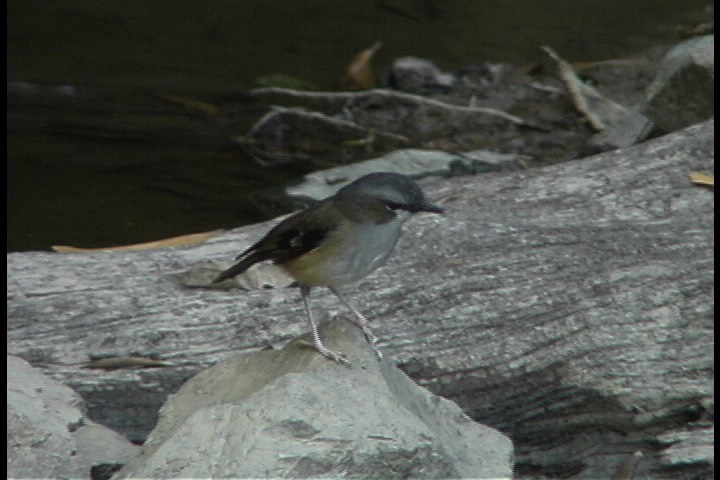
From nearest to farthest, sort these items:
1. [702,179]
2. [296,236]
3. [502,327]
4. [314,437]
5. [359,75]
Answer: [314,437]
[296,236]
[502,327]
[702,179]
[359,75]

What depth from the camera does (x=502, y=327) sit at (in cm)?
655

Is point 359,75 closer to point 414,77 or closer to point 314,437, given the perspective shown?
point 414,77

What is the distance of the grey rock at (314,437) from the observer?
184 inches

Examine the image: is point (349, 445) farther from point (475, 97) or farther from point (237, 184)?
point (475, 97)

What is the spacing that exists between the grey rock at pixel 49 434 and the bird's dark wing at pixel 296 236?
0.90 meters

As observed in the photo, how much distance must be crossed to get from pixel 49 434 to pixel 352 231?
1309 mm

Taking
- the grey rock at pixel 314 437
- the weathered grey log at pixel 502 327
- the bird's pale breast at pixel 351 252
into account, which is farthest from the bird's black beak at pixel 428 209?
the weathered grey log at pixel 502 327

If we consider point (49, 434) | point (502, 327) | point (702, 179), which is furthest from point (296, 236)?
point (702, 179)

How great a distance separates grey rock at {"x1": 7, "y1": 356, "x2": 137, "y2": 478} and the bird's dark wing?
2.95 ft

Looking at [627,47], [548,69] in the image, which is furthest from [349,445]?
[627,47]

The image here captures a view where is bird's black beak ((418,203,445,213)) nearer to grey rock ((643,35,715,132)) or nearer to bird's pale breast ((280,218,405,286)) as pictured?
bird's pale breast ((280,218,405,286))

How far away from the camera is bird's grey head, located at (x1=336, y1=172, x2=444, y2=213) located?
207 inches

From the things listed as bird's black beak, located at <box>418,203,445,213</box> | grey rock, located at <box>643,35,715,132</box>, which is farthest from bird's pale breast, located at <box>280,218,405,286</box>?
grey rock, located at <box>643,35,715,132</box>

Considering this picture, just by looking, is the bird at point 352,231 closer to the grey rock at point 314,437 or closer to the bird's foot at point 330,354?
the bird's foot at point 330,354
